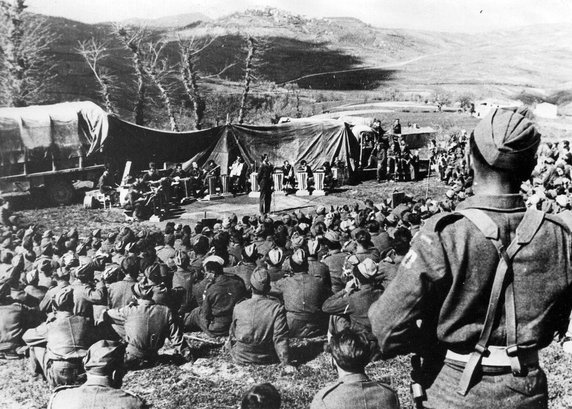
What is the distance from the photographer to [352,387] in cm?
348

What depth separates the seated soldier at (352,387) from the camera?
11.2 feet

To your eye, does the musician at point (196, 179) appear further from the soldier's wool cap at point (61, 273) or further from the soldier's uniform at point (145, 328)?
the soldier's uniform at point (145, 328)

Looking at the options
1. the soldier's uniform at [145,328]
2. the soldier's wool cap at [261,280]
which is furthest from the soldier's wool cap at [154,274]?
the soldier's wool cap at [261,280]

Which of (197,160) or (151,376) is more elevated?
(197,160)

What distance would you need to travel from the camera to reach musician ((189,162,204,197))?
51.4 ft

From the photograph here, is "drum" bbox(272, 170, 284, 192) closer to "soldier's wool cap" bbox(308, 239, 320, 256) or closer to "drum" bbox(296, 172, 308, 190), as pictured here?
"drum" bbox(296, 172, 308, 190)

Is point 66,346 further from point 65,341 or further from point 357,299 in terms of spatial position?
point 357,299

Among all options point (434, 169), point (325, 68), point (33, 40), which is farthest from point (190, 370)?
point (325, 68)

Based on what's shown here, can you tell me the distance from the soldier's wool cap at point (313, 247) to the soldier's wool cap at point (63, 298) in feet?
9.49

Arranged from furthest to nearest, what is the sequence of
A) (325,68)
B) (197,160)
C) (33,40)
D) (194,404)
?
1. (325,68)
2. (33,40)
3. (197,160)
4. (194,404)

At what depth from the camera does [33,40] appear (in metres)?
24.8

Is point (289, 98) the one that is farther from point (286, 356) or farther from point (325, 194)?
point (286, 356)

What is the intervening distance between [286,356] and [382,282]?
1462 mm

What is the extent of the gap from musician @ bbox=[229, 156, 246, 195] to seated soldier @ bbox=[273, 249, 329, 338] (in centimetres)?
1029
